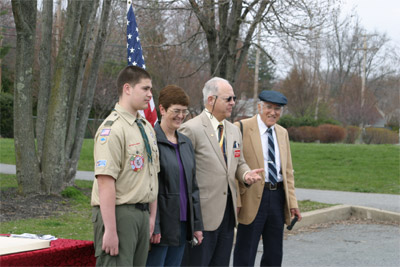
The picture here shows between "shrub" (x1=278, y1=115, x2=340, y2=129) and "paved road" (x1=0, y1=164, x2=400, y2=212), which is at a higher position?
"shrub" (x1=278, y1=115, x2=340, y2=129)

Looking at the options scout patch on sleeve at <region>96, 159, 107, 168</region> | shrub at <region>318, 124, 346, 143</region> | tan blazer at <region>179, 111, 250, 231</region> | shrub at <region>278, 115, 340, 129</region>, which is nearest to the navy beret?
tan blazer at <region>179, 111, 250, 231</region>

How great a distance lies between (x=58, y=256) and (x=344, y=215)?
7.85 m

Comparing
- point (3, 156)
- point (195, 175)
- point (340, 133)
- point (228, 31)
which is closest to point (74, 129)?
point (228, 31)

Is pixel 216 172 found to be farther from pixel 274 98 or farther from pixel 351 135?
pixel 351 135

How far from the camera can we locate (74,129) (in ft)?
36.2

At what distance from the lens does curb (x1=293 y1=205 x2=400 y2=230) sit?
31.1ft

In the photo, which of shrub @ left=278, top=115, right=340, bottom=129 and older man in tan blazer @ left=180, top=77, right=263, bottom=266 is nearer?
older man in tan blazer @ left=180, top=77, right=263, bottom=266

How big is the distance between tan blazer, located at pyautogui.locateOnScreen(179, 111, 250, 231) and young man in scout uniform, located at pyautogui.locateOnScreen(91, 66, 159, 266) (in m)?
0.95

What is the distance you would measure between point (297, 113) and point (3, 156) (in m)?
20.9

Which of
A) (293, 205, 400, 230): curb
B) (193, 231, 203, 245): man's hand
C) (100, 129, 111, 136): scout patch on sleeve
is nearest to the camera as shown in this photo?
(100, 129, 111, 136): scout patch on sleeve

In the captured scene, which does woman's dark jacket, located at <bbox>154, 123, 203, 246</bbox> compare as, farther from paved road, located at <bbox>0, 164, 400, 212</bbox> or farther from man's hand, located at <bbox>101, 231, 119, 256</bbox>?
paved road, located at <bbox>0, 164, 400, 212</bbox>

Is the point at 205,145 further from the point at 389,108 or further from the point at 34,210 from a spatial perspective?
the point at 389,108

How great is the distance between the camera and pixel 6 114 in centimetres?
2806

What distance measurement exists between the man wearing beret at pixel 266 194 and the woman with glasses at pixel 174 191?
96 centimetres
